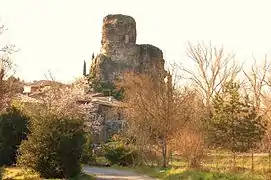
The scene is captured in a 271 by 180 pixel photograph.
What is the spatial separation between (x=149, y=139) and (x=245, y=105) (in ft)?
27.7

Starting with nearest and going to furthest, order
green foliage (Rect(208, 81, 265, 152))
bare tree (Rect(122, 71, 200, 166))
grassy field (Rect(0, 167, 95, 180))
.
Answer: grassy field (Rect(0, 167, 95, 180)) → bare tree (Rect(122, 71, 200, 166)) → green foliage (Rect(208, 81, 265, 152))

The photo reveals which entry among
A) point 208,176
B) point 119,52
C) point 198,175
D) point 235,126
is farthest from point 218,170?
point 119,52

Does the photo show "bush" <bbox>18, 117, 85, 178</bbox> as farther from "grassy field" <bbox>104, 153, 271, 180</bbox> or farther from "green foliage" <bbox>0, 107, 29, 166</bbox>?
"green foliage" <bbox>0, 107, 29, 166</bbox>

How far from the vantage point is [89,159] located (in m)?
35.6

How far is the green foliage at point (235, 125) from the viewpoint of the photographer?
111ft

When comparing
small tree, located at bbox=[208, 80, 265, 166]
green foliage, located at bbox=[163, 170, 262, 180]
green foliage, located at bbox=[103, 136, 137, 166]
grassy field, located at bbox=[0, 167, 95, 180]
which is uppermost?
small tree, located at bbox=[208, 80, 265, 166]

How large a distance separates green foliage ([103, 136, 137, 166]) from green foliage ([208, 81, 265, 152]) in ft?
20.6

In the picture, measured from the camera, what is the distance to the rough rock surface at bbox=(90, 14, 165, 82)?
3118 inches

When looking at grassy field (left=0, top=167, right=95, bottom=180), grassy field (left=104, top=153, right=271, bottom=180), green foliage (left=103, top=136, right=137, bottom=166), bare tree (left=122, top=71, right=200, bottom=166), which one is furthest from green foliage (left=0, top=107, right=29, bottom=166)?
bare tree (left=122, top=71, right=200, bottom=166)

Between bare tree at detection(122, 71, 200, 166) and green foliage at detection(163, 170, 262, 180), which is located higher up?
bare tree at detection(122, 71, 200, 166)

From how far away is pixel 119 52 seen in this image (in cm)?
8081

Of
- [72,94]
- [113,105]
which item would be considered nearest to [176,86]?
[72,94]

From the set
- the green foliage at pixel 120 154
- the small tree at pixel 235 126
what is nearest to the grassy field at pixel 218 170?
the green foliage at pixel 120 154

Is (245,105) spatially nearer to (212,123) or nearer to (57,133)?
(212,123)
